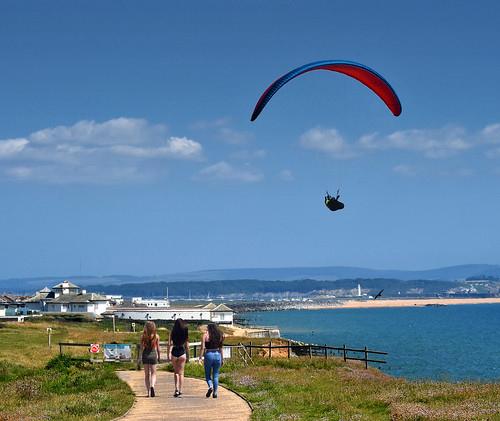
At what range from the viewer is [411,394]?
21312mm

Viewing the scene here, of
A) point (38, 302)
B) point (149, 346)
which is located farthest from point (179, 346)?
point (38, 302)

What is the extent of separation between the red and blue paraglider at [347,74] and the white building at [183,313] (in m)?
108

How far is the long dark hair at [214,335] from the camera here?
19672 millimetres

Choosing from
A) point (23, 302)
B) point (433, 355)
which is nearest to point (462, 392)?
point (433, 355)

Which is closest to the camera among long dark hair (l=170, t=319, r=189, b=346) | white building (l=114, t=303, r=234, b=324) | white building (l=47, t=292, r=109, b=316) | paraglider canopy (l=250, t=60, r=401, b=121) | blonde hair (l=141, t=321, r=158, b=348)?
blonde hair (l=141, t=321, r=158, b=348)

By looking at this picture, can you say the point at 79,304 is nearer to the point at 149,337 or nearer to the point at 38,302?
the point at 38,302

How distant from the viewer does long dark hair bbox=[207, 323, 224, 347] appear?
19.7 metres

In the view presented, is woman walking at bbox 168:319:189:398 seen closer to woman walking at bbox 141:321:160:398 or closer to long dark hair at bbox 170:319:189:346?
long dark hair at bbox 170:319:189:346

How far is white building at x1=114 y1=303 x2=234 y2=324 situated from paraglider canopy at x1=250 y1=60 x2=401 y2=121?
108 m

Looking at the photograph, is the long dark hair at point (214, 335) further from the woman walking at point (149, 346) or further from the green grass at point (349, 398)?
the green grass at point (349, 398)

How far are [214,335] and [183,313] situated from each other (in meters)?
121

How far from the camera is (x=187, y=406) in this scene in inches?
753

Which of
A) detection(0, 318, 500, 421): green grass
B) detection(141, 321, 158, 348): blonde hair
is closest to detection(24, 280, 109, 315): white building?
detection(0, 318, 500, 421): green grass

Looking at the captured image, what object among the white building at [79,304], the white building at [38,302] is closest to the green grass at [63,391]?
the white building at [79,304]
